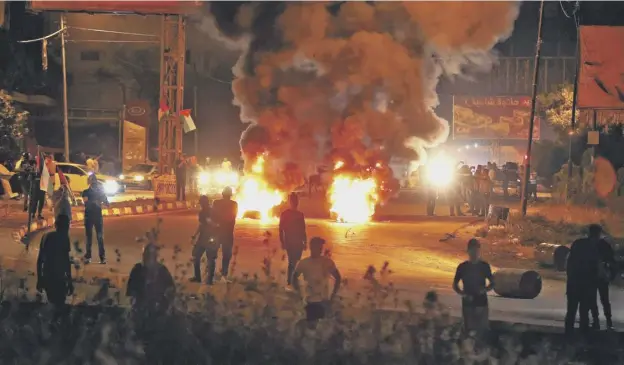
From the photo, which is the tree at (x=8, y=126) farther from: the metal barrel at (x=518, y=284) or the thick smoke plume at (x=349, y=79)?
the metal barrel at (x=518, y=284)

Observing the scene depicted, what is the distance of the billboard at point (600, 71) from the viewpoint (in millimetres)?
25234

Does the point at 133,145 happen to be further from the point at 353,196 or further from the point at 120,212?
the point at 353,196

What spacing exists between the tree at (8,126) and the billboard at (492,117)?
29688 millimetres

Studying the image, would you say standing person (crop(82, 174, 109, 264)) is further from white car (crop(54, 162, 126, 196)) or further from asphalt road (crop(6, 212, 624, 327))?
white car (crop(54, 162, 126, 196))

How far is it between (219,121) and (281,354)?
46.8 m

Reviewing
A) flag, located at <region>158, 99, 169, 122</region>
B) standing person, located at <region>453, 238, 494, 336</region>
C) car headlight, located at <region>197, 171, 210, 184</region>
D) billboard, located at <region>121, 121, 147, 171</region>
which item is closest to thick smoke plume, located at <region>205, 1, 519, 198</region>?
flag, located at <region>158, 99, 169, 122</region>

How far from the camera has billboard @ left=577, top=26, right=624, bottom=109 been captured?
2523 centimetres

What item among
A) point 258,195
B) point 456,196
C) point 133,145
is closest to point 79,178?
point 258,195

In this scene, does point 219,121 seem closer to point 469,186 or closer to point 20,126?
point 20,126

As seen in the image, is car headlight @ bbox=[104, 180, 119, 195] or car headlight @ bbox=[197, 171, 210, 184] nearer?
car headlight @ bbox=[104, 180, 119, 195]

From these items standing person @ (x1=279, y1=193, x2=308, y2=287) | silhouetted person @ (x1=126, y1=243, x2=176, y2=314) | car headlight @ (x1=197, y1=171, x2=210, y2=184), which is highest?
car headlight @ (x1=197, y1=171, x2=210, y2=184)

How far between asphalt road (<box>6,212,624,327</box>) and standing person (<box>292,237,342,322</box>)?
259 cm

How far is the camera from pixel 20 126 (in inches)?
1506

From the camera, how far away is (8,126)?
37.3 meters
